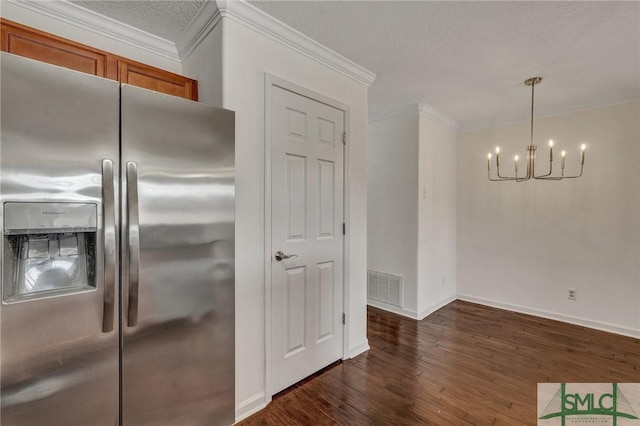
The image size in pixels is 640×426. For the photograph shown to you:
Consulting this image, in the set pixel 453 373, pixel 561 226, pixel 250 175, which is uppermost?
pixel 250 175

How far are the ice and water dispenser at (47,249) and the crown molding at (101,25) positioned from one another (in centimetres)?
138

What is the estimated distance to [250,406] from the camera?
6.04 feet

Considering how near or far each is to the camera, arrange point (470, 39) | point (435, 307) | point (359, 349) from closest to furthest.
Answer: point (470, 39), point (359, 349), point (435, 307)

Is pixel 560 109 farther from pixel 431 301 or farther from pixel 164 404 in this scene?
pixel 164 404

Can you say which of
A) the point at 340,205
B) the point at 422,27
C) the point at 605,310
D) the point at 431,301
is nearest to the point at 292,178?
the point at 340,205

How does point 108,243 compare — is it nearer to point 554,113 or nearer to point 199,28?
point 199,28

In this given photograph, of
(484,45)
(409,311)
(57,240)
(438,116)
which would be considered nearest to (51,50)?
(57,240)

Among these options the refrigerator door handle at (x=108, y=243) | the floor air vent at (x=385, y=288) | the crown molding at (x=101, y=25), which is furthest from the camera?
the floor air vent at (x=385, y=288)

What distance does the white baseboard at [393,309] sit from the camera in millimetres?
3473

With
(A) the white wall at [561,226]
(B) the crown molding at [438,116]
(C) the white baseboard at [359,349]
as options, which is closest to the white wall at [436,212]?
(B) the crown molding at [438,116]

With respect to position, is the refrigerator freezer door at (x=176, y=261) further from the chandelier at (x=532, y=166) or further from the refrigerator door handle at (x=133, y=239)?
the chandelier at (x=532, y=166)

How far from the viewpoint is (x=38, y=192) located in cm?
106

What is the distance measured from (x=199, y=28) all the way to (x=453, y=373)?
3067 mm

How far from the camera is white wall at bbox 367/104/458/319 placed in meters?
3.46
